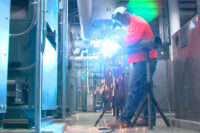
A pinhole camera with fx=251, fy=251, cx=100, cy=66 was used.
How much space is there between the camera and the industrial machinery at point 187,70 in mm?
2748

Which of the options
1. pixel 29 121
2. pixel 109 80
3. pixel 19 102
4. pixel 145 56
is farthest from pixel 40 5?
pixel 109 80

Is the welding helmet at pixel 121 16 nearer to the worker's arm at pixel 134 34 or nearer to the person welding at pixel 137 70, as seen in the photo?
the person welding at pixel 137 70

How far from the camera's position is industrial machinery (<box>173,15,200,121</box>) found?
2.75 m

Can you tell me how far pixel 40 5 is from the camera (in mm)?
1827

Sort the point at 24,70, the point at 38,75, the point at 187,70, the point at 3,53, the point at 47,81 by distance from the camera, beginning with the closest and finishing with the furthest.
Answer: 1. the point at 3,53
2. the point at 38,75
3. the point at 24,70
4. the point at 47,81
5. the point at 187,70

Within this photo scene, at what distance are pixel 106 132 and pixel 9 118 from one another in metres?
1.04

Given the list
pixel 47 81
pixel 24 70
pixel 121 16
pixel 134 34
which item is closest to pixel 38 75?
pixel 24 70

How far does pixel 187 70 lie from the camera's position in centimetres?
302

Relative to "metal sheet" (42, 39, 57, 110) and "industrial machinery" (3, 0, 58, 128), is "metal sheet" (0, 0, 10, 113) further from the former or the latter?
"metal sheet" (42, 39, 57, 110)

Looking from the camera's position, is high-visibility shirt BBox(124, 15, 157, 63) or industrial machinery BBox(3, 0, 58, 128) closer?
industrial machinery BBox(3, 0, 58, 128)

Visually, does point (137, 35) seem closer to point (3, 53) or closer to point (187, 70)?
point (187, 70)

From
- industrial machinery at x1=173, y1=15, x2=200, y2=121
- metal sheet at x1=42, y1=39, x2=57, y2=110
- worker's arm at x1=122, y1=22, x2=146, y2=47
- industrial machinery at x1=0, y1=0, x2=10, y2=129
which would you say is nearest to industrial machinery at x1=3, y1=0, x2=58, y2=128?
metal sheet at x1=42, y1=39, x2=57, y2=110

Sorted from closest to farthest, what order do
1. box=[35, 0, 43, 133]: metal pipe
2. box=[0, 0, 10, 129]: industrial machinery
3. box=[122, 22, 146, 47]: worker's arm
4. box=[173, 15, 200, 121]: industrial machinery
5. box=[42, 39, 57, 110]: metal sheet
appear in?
1. box=[0, 0, 10, 129]: industrial machinery
2. box=[35, 0, 43, 133]: metal pipe
3. box=[42, 39, 57, 110]: metal sheet
4. box=[173, 15, 200, 121]: industrial machinery
5. box=[122, 22, 146, 47]: worker's arm

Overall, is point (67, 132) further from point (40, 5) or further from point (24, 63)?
point (40, 5)
